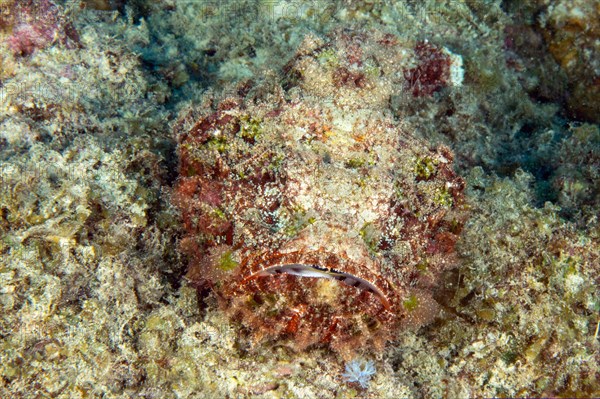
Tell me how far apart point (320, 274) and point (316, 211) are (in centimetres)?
46

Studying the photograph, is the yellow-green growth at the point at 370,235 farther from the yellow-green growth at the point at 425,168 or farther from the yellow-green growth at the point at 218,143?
the yellow-green growth at the point at 218,143

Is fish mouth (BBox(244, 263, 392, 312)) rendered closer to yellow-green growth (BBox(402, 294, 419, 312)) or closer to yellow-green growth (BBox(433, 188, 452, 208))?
yellow-green growth (BBox(402, 294, 419, 312))

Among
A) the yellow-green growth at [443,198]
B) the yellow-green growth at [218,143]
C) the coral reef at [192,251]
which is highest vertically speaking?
the yellow-green growth at [218,143]

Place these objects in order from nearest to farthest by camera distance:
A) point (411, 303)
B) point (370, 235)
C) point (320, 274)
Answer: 1. point (320, 274)
2. point (370, 235)
3. point (411, 303)

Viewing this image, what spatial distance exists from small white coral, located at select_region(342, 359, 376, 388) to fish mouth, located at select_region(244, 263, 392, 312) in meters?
0.75

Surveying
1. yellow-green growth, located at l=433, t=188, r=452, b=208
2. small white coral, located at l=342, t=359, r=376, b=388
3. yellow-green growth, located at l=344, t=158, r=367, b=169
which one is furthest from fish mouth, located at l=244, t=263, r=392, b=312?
yellow-green growth, located at l=433, t=188, r=452, b=208

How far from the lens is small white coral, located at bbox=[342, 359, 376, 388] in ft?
12.0

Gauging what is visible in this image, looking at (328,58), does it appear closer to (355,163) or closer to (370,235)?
(355,163)

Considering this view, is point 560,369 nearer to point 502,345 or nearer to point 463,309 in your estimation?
point 502,345

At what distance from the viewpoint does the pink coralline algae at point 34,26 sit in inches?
189

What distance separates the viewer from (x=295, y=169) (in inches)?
134

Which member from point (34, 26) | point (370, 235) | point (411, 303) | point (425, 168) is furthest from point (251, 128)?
point (34, 26)

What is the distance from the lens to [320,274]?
3.20m

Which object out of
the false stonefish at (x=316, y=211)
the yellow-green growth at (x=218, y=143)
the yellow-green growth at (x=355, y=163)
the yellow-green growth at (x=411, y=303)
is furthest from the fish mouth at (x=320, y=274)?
the yellow-green growth at (x=218, y=143)
